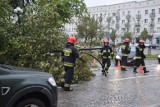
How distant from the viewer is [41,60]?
10.7m

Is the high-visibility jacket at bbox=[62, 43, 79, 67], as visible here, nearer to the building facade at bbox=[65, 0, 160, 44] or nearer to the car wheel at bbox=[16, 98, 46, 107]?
the car wheel at bbox=[16, 98, 46, 107]

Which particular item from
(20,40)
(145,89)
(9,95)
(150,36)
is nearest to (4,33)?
(20,40)

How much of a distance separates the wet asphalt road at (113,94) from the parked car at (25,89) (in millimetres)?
2439

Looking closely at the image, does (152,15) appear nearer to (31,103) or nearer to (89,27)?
(89,27)

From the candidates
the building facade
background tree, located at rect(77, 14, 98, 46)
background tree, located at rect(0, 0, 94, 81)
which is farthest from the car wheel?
the building facade

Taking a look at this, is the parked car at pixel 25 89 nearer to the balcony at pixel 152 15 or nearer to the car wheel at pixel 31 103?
the car wheel at pixel 31 103

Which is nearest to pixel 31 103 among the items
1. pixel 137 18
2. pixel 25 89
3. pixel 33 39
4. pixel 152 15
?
pixel 25 89

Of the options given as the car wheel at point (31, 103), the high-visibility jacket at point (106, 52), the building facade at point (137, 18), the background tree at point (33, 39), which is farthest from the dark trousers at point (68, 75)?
the building facade at point (137, 18)

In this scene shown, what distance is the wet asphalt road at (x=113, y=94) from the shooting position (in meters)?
8.27

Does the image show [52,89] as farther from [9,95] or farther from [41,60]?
[41,60]

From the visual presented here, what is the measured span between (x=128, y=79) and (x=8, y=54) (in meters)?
5.01

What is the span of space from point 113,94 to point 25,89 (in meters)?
4.82

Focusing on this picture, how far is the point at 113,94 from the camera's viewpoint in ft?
31.3

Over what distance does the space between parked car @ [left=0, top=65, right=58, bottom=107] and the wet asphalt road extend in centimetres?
244
